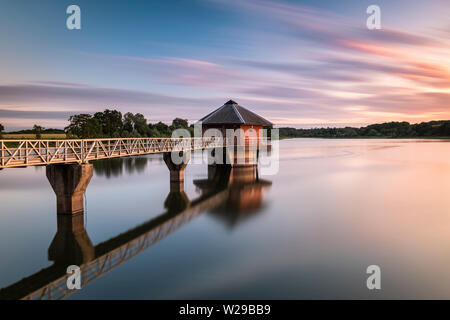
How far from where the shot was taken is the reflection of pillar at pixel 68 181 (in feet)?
48.8

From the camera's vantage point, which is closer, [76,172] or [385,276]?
[385,276]

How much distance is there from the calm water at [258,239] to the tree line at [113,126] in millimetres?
41523

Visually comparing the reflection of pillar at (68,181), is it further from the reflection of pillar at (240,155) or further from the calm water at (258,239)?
the reflection of pillar at (240,155)

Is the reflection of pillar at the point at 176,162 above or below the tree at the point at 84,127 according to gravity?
below

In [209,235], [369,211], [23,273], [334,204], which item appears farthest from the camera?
[334,204]

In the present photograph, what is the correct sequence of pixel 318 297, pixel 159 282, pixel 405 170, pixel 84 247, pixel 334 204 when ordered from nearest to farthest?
1. pixel 318 297
2. pixel 159 282
3. pixel 84 247
4. pixel 334 204
5. pixel 405 170

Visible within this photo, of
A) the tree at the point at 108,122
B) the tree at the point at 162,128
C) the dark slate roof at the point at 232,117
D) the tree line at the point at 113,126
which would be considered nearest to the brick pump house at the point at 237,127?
the dark slate roof at the point at 232,117

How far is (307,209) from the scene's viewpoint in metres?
18.6

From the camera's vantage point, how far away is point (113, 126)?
77625 mm

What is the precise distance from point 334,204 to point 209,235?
9.62 m

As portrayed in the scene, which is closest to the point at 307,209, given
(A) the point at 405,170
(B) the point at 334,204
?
(B) the point at 334,204

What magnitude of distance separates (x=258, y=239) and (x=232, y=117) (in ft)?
77.9

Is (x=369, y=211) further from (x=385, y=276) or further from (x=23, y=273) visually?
(x=23, y=273)

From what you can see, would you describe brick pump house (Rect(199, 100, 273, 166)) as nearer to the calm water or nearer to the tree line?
the calm water
